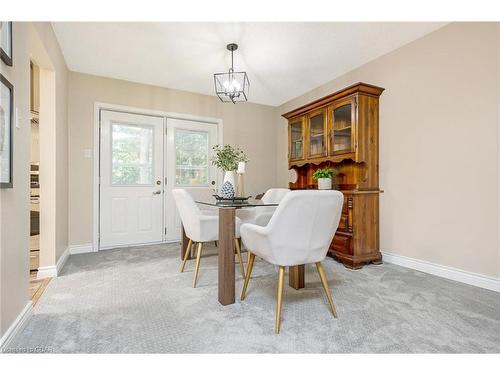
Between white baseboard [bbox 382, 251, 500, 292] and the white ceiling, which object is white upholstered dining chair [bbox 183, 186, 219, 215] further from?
white baseboard [bbox 382, 251, 500, 292]

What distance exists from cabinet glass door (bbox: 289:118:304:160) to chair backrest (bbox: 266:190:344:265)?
7.73 ft

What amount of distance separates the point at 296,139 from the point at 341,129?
3.12ft

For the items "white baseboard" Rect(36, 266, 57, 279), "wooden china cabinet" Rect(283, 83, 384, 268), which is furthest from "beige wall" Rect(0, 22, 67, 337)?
"wooden china cabinet" Rect(283, 83, 384, 268)

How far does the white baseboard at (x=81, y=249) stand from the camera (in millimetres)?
3418

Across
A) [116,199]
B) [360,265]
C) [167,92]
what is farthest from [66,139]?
[360,265]

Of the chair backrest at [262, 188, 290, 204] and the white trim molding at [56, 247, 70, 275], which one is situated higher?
the chair backrest at [262, 188, 290, 204]

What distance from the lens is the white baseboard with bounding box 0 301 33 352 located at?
1.33m

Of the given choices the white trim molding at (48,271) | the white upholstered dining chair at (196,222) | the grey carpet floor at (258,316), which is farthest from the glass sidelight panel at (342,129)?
the white trim molding at (48,271)

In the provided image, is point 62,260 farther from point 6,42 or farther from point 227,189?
point 6,42

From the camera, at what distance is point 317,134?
358cm

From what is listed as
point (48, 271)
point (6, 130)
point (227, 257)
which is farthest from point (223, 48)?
point (48, 271)

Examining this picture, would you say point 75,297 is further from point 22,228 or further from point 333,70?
point 333,70

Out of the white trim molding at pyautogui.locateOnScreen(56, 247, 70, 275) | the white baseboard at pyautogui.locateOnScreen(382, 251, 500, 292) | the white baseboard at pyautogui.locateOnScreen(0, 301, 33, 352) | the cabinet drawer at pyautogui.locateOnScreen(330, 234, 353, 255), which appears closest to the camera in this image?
the white baseboard at pyautogui.locateOnScreen(0, 301, 33, 352)
